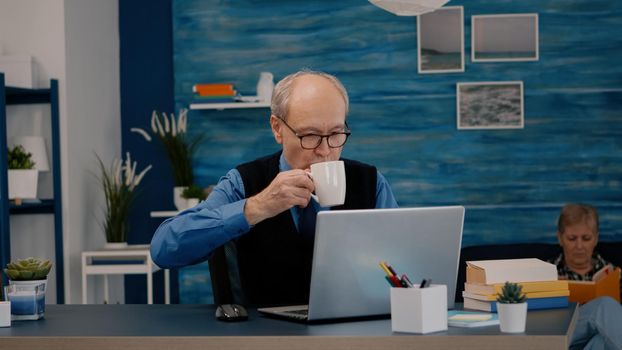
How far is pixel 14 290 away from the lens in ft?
7.41

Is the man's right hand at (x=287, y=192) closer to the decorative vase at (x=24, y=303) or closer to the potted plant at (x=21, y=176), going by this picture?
the decorative vase at (x=24, y=303)

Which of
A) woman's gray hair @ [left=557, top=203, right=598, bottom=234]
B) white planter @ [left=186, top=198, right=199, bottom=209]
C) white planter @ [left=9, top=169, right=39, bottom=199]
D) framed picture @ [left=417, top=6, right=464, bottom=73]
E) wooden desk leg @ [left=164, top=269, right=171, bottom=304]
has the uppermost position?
framed picture @ [left=417, top=6, right=464, bottom=73]

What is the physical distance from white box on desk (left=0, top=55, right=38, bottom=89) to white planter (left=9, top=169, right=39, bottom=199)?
50 centimetres

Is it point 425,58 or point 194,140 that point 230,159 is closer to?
point 194,140

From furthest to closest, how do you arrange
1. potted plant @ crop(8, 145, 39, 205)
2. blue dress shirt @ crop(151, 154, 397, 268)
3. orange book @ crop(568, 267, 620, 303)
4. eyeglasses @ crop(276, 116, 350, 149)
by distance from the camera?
potted plant @ crop(8, 145, 39, 205) → orange book @ crop(568, 267, 620, 303) → eyeglasses @ crop(276, 116, 350, 149) → blue dress shirt @ crop(151, 154, 397, 268)

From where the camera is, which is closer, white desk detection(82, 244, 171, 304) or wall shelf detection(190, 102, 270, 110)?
white desk detection(82, 244, 171, 304)

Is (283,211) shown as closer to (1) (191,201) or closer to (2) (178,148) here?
(1) (191,201)

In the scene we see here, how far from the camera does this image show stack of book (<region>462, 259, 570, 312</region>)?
2.22 meters

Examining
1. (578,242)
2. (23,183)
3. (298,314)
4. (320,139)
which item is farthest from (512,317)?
(23,183)

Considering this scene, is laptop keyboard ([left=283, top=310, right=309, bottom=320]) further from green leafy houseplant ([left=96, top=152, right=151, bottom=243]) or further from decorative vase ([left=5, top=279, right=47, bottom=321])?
green leafy houseplant ([left=96, top=152, right=151, bottom=243])

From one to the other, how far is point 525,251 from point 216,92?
6.52 ft

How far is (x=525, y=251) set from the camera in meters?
5.27

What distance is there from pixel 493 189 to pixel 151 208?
2.11m

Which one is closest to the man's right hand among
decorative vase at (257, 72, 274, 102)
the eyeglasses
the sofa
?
the eyeglasses
